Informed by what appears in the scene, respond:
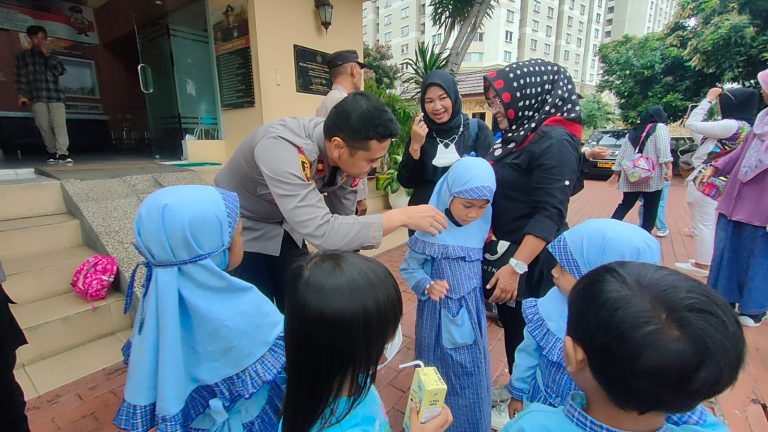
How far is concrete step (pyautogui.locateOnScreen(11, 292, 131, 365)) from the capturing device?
91.7 inches

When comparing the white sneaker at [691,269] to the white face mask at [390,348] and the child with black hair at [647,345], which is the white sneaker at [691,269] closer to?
the child with black hair at [647,345]

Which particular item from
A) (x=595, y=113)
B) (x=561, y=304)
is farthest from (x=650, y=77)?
(x=561, y=304)

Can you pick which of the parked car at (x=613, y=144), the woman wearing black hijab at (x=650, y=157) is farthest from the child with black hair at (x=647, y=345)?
the parked car at (x=613, y=144)

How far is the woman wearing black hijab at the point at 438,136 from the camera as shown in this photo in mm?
2275

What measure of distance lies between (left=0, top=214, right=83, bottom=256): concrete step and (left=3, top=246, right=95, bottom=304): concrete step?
9cm

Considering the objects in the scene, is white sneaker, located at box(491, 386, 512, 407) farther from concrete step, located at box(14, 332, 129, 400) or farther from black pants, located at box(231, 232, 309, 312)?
concrete step, located at box(14, 332, 129, 400)

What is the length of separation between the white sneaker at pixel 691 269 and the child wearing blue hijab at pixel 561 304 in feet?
12.0

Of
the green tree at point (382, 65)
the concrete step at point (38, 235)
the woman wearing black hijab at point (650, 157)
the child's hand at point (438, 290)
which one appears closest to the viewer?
the child's hand at point (438, 290)

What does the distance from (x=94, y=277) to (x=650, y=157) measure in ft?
18.1

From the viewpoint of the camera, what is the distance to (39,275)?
2.66 m

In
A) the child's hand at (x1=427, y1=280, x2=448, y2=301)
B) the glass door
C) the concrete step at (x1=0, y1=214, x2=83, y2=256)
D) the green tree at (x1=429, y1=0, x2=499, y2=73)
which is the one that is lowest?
the concrete step at (x1=0, y1=214, x2=83, y2=256)

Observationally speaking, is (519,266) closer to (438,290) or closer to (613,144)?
(438,290)

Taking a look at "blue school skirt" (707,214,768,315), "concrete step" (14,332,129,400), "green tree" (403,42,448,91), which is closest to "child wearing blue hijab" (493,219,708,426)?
"blue school skirt" (707,214,768,315)

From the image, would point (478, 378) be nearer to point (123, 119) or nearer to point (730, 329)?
point (730, 329)
